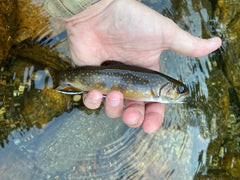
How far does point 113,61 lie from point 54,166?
2.05 m

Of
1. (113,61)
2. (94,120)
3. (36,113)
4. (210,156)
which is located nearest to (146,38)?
(113,61)

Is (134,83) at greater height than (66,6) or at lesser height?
lesser

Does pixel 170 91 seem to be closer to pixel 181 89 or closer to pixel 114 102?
pixel 181 89

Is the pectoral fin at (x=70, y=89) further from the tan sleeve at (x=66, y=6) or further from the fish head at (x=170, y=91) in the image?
the fish head at (x=170, y=91)

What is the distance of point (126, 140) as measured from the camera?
3.76 meters

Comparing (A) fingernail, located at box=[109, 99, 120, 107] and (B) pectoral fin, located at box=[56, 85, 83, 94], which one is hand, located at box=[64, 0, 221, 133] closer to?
(A) fingernail, located at box=[109, 99, 120, 107]

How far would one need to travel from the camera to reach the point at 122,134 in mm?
3791

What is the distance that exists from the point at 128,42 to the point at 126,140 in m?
1.81

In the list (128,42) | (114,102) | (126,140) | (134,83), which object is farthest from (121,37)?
(126,140)

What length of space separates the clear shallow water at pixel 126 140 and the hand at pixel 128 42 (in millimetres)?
1009

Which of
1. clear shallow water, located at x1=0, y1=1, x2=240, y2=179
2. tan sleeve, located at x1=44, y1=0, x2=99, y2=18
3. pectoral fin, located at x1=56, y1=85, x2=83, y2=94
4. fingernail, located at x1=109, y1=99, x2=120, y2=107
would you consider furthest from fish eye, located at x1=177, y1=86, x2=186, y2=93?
tan sleeve, located at x1=44, y1=0, x2=99, y2=18

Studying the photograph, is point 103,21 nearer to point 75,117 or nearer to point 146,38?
point 146,38

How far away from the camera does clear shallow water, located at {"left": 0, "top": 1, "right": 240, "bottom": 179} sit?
3.50 meters

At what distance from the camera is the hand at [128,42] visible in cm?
265
